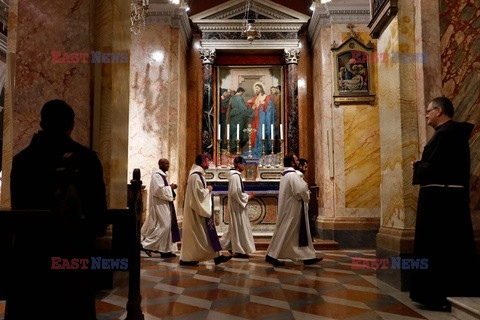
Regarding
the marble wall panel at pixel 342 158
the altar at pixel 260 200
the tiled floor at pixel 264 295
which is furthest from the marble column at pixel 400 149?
the altar at pixel 260 200

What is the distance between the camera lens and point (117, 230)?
2.71m

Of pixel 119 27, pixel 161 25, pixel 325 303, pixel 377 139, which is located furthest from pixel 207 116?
pixel 325 303

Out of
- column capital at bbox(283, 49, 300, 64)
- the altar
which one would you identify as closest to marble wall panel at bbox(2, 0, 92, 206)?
the altar

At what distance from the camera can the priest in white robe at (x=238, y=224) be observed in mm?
7305

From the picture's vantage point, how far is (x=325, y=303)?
392 centimetres

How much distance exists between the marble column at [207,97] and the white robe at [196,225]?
4325 mm

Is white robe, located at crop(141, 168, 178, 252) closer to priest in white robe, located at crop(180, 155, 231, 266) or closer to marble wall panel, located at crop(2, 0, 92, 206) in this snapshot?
priest in white robe, located at crop(180, 155, 231, 266)

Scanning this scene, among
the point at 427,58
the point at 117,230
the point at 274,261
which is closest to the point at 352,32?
the point at 427,58

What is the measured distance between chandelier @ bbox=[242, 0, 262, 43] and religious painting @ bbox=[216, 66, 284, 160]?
4.24ft

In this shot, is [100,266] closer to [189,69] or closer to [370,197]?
[370,197]

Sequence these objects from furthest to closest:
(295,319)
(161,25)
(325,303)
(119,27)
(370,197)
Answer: (161,25), (370,197), (119,27), (325,303), (295,319)

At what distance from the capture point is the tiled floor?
11.5 ft

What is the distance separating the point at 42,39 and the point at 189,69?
7.83 metres

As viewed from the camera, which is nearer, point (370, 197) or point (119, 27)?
point (119, 27)
